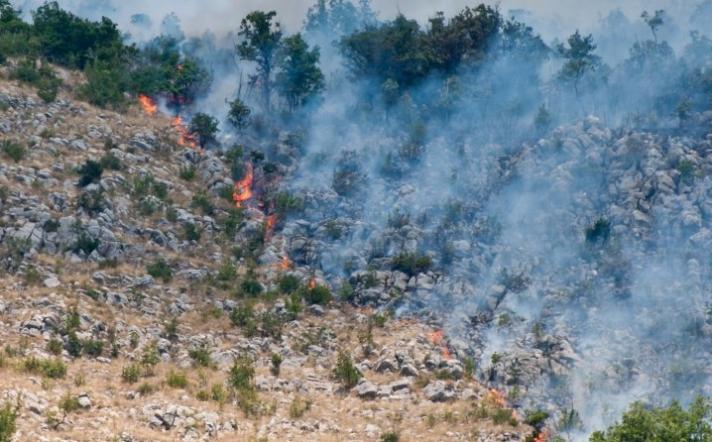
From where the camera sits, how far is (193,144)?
49750 mm

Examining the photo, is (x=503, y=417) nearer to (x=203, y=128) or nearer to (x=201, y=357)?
(x=201, y=357)

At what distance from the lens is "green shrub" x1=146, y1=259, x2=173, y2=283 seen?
37.6 metres

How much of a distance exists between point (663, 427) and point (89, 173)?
31.2 m

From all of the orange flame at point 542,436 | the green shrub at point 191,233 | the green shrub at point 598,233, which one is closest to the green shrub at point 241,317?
the green shrub at point 191,233

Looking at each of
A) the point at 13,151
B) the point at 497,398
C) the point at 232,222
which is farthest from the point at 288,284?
the point at 13,151

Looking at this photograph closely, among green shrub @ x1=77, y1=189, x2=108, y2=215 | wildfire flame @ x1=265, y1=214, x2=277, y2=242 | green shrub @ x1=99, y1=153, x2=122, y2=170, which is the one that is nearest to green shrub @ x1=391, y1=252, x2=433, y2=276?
wildfire flame @ x1=265, y1=214, x2=277, y2=242

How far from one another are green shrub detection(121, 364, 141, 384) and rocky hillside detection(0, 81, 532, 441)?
0.08m

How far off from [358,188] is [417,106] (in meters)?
10.9

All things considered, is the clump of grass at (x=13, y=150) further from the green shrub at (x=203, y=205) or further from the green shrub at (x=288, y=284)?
the green shrub at (x=288, y=284)

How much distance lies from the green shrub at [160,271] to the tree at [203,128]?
13562 mm

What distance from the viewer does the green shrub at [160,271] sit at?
37625 millimetres

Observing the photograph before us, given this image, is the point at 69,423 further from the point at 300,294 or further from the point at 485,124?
the point at 485,124

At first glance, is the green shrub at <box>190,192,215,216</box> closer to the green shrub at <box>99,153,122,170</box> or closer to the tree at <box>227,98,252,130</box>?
the green shrub at <box>99,153,122,170</box>

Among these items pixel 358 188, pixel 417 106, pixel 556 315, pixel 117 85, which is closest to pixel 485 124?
pixel 417 106
